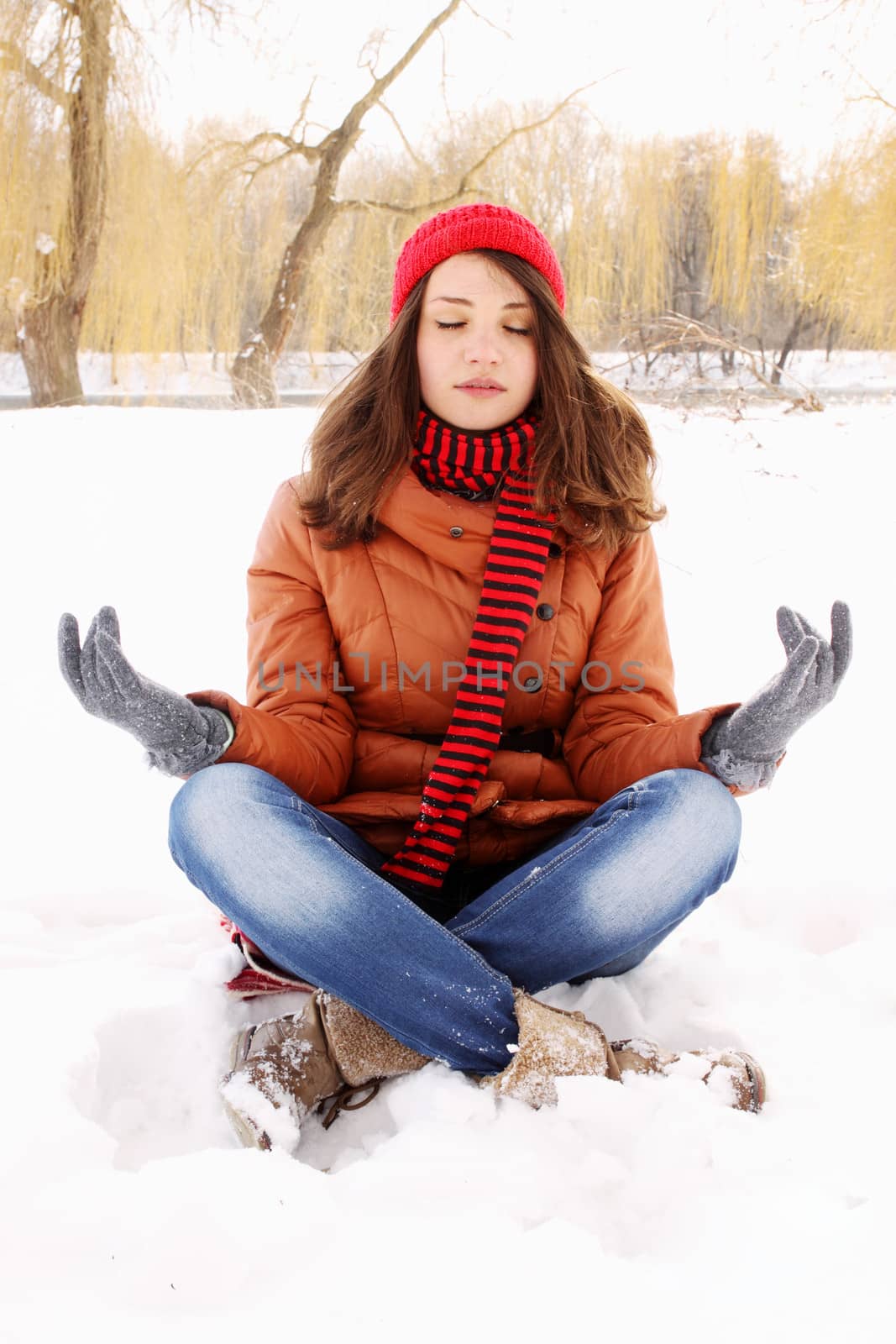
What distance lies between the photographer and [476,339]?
1.43 m

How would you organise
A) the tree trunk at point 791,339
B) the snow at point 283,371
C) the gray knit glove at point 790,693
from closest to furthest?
the gray knit glove at point 790,693
the snow at point 283,371
the tree trunk at point 791,339

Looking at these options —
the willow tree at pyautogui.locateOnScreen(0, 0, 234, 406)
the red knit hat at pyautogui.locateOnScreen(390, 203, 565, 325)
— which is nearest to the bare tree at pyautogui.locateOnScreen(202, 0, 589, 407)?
the willow tree at pyautogui.locateOnScreen(0, 0, 234, 406)

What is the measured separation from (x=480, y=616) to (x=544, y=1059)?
64cm

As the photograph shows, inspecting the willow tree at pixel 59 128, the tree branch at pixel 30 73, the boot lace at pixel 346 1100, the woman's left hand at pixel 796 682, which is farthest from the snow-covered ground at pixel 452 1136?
the tree branch at pixel 30 73

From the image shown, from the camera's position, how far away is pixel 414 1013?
111 cm

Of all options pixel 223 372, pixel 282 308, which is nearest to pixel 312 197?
pixel 282 308

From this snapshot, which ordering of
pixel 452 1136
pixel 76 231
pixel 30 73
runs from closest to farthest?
pixel 452 1136
pixel 30 73
pixel 76 231

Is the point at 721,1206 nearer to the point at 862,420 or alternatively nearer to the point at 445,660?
the point at 445,660

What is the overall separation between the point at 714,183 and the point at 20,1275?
237 inches

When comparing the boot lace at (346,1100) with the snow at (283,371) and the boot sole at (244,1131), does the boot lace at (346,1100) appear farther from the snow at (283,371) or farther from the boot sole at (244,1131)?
the snow at (283,371)

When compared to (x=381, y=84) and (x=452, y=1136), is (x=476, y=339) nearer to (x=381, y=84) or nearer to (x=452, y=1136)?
(x=452, y=1136)

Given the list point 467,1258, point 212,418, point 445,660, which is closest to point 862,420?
point 212,418

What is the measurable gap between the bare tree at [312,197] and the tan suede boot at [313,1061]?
503 centimetres

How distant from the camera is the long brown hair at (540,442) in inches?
57.7
